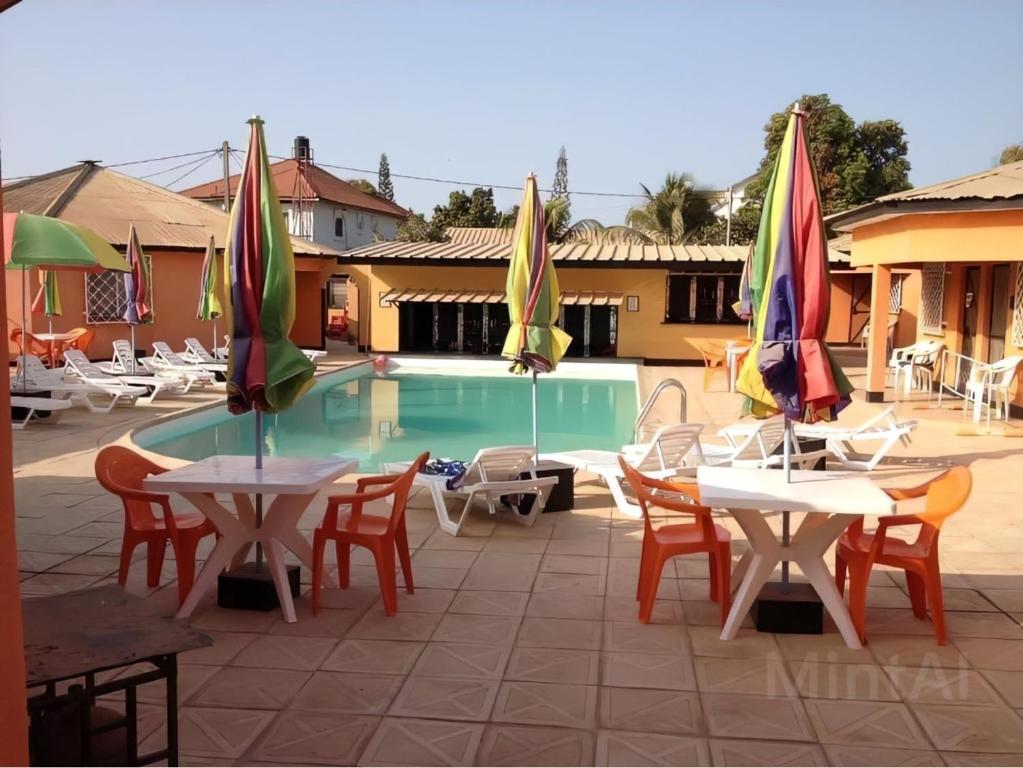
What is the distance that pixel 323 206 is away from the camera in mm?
35969

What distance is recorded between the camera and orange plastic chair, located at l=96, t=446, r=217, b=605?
5.29 m

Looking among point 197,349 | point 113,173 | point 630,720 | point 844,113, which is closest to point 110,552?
point 630,720

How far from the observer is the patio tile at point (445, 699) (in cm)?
396

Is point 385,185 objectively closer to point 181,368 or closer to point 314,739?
point 181,368

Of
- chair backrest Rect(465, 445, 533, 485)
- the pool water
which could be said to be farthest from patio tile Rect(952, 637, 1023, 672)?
the pool water

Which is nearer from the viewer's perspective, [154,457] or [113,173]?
[154,457]

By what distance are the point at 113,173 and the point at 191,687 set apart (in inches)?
960

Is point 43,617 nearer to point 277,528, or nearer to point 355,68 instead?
point 277,528

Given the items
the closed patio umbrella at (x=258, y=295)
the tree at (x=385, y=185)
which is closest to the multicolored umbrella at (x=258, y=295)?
the closed patio umbrella at (x=258, y=295)

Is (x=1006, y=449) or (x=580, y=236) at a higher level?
(x=580, y=236)

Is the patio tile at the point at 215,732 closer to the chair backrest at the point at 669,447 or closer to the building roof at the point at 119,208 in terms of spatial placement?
the chair backrest at the point at 669,447

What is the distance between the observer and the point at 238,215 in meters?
5.26

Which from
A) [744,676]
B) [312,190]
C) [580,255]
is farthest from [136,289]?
[312,190]

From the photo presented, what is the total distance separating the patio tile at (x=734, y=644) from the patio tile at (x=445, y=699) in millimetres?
1173
